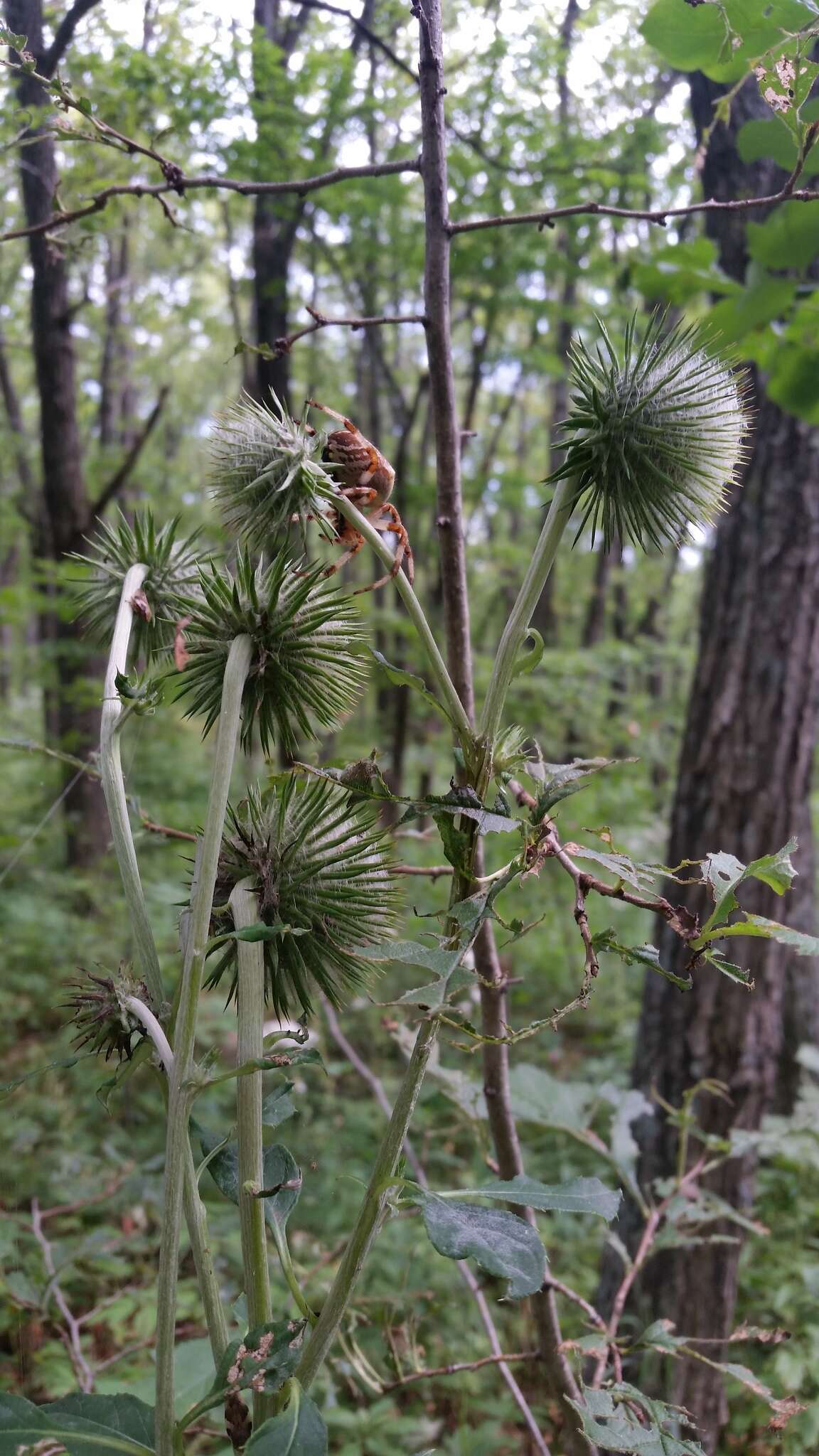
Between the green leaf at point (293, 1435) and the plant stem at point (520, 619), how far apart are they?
0.70 meters

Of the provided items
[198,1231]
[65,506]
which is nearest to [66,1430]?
[198,1231]

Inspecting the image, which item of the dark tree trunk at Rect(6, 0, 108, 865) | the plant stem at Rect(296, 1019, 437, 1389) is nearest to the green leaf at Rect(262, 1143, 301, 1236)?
the plant stem at Rect(296, 1019, 437, 1389)

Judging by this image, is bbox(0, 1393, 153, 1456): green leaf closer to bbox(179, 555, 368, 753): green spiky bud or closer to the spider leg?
bbox(179, 555, 368, 753): green spiky bud

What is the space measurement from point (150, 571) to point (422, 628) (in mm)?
459

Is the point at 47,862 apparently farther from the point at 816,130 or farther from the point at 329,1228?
the point at 816,130

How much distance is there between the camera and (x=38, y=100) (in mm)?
2725

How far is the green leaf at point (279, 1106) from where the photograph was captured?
4.01 ft

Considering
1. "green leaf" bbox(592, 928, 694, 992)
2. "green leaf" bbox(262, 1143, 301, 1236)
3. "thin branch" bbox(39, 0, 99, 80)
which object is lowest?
"green leaf" bbox(262, 1143, 301, 1236)

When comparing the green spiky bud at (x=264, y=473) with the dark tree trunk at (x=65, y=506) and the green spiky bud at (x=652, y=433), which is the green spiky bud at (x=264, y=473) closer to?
the green spiky bud at (x=652, y=433)

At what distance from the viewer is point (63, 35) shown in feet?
8.63

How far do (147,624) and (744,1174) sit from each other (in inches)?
117

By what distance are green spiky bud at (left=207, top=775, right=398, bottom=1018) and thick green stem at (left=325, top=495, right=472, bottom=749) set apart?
0.63 ft

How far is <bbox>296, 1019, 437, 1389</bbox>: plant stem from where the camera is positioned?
0.96 m

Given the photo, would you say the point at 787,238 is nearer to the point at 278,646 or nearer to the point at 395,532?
the point at 395,532
